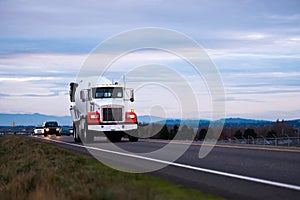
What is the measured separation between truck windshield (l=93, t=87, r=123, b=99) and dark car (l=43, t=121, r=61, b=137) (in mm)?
37024

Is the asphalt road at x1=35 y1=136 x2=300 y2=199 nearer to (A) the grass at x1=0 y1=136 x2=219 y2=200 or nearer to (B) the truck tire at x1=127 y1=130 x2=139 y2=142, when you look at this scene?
(A) the grass at x1=0 y1=136 x2=219 y2=200

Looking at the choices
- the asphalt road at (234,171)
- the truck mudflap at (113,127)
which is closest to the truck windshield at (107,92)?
the truck mudflap at (113,127)

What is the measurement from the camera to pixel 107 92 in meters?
33.6

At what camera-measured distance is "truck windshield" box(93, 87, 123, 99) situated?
33438mm

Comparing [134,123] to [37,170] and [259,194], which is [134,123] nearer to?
[37,170]

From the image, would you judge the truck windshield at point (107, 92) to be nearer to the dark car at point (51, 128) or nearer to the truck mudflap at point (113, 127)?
the truck mudflap at point (113, 127)

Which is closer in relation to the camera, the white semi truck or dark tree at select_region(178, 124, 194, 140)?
the white semi truck

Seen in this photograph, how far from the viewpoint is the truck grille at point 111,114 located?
32.8 meters

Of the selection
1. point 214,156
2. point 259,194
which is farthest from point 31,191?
point 214,156

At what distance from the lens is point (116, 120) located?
3291 centimetres

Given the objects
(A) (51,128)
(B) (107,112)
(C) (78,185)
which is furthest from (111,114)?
(A) (51,128)

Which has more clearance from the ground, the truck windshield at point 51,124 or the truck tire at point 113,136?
the truck windshield at point 51,124

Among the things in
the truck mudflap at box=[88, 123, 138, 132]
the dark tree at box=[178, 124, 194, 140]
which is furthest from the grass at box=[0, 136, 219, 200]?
the dark tree at box=[178, 124, 194, 140]

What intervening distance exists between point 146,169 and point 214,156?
149 inches
